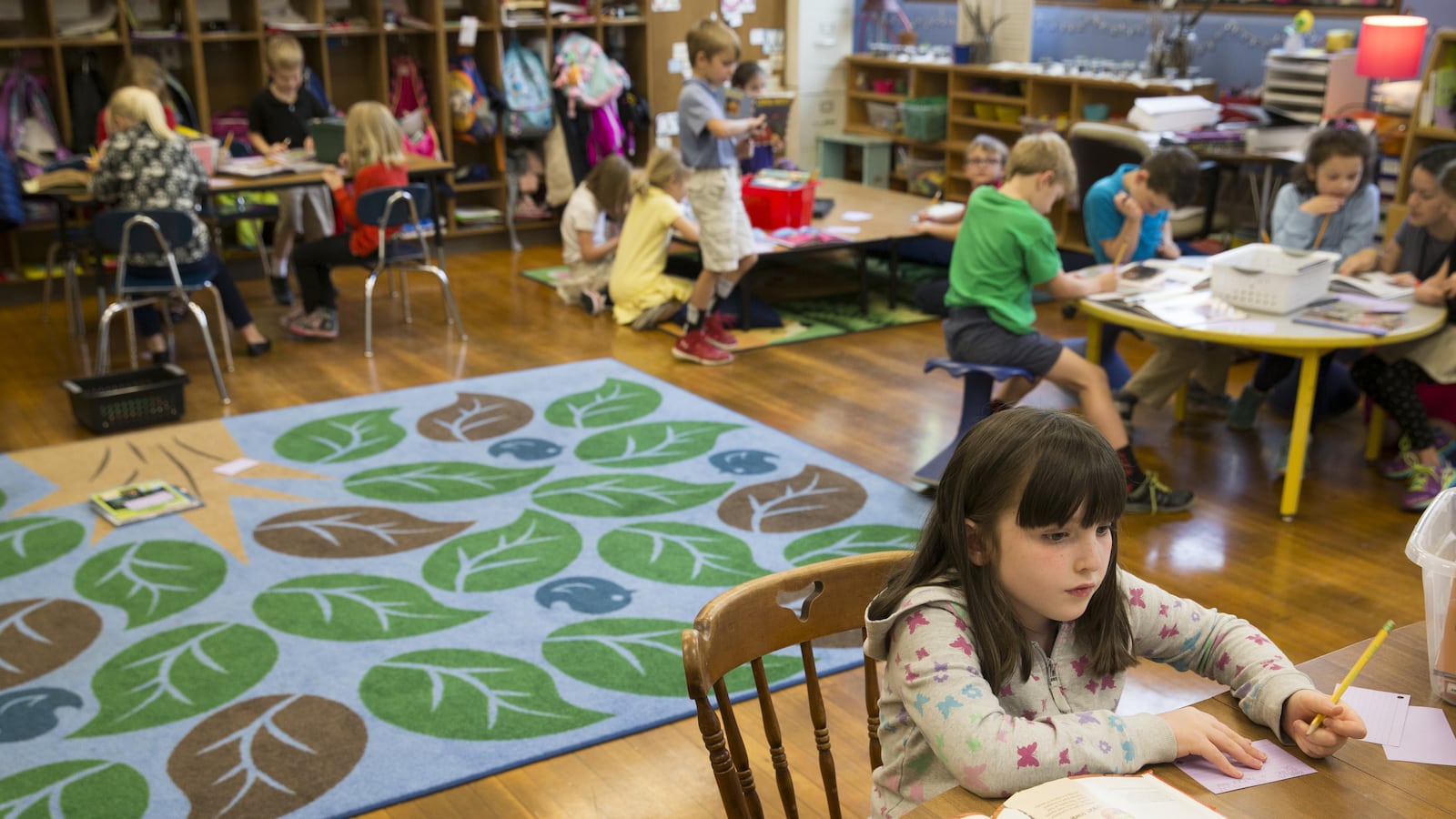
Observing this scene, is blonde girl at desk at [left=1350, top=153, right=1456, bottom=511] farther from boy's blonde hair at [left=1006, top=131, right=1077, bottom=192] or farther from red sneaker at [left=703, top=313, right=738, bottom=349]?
red sneaker at [left=703, top=313, right=738, bottom=349]

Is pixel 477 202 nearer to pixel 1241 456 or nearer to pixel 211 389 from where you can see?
pixel 211 389

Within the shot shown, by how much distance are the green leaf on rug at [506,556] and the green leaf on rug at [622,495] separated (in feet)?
0.40

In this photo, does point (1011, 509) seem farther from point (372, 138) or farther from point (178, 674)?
point (372, 138)

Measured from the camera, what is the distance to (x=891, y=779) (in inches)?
60.8

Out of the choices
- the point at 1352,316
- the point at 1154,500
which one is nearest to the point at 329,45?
the point at 1154,500

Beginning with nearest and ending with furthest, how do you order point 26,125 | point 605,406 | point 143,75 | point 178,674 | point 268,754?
point 268,754 < point 178,674 < point 605,406 < point 143,75 < point 26,125

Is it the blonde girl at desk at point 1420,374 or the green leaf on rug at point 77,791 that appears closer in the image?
the green leaf on rug at point 77,791

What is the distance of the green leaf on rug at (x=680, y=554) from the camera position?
367cm

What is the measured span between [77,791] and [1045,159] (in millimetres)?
2982

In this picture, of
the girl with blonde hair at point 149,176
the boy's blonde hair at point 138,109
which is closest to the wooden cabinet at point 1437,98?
the girl with blonde hair at point 149,176

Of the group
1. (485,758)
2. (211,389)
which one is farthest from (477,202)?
(485,758)

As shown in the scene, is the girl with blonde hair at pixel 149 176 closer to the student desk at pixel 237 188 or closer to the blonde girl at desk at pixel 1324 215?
the student desk at pixel 237 188

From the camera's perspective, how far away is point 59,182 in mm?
5785

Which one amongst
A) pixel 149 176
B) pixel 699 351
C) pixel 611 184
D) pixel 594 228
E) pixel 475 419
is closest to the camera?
pixel 475 419
